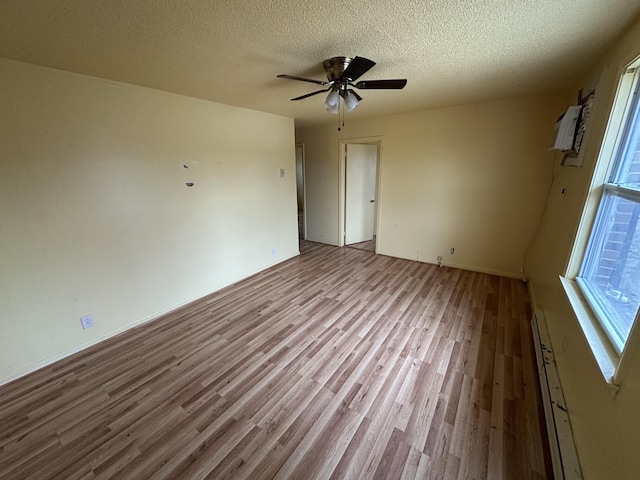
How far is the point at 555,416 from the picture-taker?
4.79 feet

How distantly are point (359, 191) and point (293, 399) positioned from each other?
4166 mm

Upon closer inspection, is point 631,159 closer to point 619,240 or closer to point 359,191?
point 619,240

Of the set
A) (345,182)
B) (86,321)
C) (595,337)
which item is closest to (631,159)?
(595,337)

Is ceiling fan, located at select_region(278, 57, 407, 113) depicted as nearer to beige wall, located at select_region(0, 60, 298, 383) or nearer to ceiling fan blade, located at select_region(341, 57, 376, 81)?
ceiling fan blade, located at select_region(341, 57, 376, 81)

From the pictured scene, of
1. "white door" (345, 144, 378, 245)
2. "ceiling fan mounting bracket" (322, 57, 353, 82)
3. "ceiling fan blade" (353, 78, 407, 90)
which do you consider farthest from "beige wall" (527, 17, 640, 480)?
"white door" (345, 144, 378, 245)

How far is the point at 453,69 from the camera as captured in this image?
7.16 ft

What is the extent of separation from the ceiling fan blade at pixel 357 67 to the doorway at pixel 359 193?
117 inches

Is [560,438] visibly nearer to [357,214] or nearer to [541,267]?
[541,267]

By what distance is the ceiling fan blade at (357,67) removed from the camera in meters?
1.60

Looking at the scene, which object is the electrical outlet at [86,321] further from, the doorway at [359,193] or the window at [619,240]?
the doorway at [359,193]

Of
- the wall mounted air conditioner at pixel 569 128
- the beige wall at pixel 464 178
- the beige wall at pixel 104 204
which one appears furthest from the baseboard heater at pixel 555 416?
the beige wall at pixel 104 204

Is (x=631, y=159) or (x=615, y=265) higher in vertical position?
(x=631, y=159)

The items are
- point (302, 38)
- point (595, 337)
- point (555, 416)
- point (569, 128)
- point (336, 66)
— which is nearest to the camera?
point (595, 337)

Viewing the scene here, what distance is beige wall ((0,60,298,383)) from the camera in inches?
75.8
